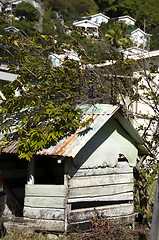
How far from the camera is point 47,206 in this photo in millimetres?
6809

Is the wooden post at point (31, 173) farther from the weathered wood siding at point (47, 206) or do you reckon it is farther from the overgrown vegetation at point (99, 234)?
the overgrown vegetation at point (99, 234)

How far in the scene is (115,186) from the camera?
294 inches

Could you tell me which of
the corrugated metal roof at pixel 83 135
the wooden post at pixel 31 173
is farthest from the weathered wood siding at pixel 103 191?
the wooden post at pixel 31 173

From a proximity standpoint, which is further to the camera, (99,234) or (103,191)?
(103,191)

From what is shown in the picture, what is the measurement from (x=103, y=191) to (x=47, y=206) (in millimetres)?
1222

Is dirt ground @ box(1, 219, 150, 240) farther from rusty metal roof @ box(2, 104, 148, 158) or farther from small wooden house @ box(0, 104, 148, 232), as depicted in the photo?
rusty metal roof @ box(2, 104, 148, 158)

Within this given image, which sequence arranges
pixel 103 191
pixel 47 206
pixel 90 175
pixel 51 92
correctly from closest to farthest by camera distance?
pixel 47 206 → pixel 90 175 → pixel 103 191 → pixel 51 92

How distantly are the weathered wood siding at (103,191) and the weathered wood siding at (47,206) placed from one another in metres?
0.17

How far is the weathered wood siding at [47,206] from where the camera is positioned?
22.1ft

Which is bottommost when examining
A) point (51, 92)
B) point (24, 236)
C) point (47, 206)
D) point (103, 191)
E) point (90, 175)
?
point (24, 236)

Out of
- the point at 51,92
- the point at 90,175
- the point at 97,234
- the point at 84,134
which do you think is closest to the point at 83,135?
the point at 84,134

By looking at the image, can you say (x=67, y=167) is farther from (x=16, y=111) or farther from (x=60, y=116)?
(x=16, y=111)

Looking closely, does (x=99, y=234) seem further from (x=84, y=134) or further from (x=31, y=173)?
(x=84, y=134)

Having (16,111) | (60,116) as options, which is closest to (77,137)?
(60,116)
